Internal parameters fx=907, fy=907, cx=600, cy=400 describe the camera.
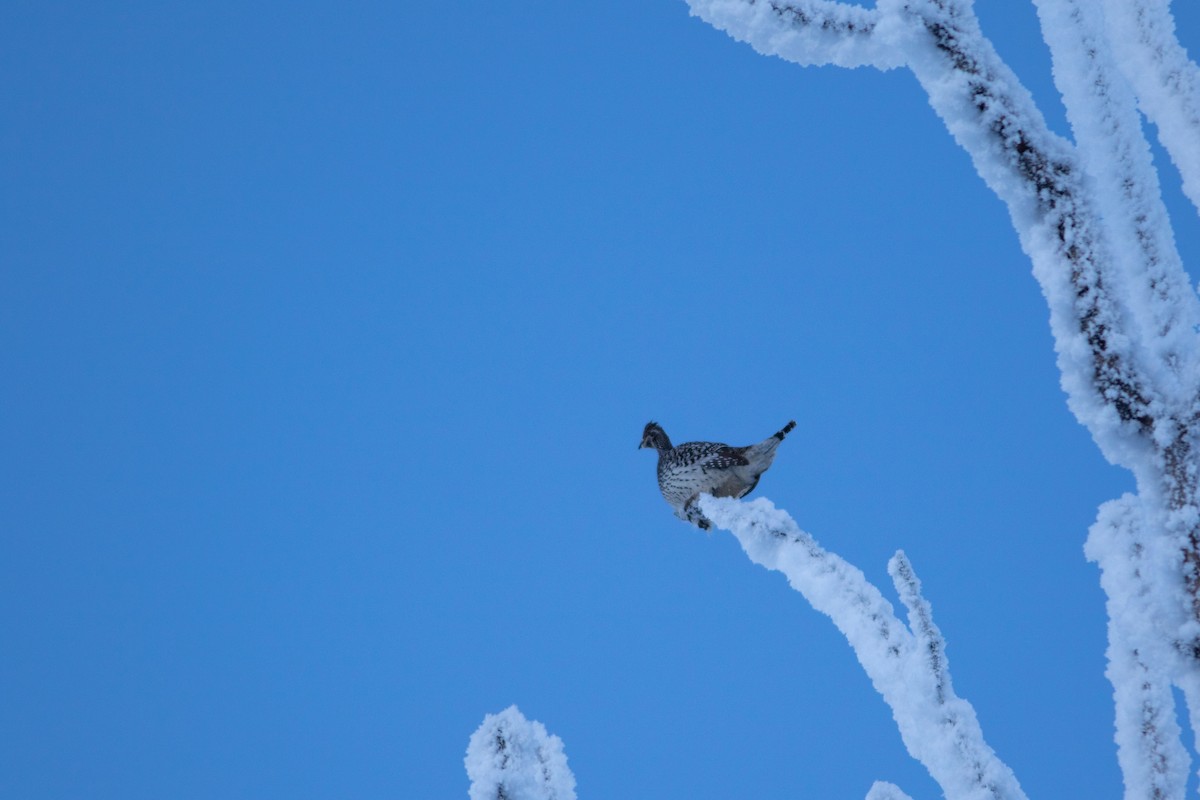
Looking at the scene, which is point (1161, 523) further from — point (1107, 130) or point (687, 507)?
point (687, 507)

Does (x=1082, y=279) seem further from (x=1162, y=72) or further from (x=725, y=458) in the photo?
(x=725, y=458)

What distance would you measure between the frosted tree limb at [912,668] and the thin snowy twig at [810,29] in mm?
915

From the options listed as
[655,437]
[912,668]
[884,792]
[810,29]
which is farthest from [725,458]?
[810,29]

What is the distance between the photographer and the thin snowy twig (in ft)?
4.92

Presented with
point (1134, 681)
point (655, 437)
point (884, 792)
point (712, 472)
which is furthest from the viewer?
point (655, 437)

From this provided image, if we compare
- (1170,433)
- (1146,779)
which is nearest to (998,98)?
(1170,433)

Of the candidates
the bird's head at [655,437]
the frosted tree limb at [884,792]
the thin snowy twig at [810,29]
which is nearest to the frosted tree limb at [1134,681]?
the frosted tree limb at [884,792]

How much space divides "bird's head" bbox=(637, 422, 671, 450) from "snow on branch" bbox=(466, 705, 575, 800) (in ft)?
27.1

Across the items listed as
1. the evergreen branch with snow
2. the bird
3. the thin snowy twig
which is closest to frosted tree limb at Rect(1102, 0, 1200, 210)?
the evergreen branch with snow

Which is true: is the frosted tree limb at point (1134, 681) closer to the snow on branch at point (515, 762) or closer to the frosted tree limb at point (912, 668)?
the frosted tree limb at point (912, 668)

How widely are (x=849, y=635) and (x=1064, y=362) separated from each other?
2.09 feet

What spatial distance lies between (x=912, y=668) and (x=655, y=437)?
8.25 metres

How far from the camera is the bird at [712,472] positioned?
286 inches

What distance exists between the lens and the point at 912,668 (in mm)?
1513
